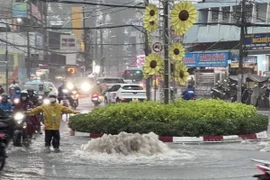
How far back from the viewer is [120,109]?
16984mm

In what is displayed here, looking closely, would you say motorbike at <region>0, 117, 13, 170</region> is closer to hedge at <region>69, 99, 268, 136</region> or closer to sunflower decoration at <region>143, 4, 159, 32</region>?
hedge at <region>69, 99, 268, 136</region>

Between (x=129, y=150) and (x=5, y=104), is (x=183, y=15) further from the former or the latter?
(x=129, y=150)

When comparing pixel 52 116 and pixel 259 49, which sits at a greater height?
pixel 259 49

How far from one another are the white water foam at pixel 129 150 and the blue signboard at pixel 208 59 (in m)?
32.0

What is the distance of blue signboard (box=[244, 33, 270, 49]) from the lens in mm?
41000

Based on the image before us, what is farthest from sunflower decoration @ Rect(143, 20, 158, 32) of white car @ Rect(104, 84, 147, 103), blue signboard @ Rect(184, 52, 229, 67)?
blue signboard @ Rect(184, 52, 229, 67)

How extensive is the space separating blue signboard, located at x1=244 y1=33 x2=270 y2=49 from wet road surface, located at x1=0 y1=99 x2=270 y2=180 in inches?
1087

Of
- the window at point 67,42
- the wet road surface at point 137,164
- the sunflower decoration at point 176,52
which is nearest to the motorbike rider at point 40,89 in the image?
the sunflower decoration at point 176,52

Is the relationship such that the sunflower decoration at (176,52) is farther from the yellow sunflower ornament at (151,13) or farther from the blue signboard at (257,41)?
the blue signboard at (257,41)

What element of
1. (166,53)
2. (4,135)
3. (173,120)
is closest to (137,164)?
(4,135)

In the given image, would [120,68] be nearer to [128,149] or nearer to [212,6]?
[212,6]

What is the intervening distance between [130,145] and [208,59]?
33682 millimetres

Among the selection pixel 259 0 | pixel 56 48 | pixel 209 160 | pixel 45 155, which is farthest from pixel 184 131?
pixel 56 48

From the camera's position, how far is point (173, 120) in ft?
54.2
